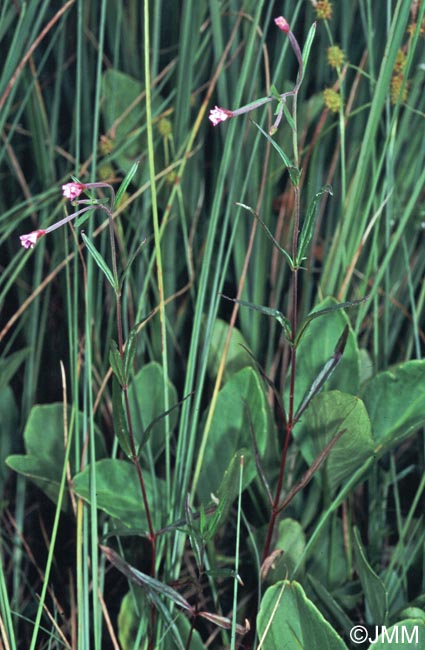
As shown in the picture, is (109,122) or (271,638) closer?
(271,638)

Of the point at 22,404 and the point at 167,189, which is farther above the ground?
the point at 167,189

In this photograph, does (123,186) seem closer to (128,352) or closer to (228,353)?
(128,352)

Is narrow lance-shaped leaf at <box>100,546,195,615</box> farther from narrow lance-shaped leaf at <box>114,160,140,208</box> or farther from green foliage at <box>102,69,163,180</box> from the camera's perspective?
green foliage at <box>102,69,163,180</box>

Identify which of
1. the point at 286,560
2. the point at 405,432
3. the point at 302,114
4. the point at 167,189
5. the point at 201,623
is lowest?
the point at 201,623

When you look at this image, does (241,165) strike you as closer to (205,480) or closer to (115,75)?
(115,75)

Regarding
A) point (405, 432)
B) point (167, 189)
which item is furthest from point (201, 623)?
point (167, 189)

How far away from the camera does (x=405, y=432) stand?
27.9 inches

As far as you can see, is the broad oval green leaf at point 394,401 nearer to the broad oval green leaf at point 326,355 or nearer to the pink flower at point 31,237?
the broad oval green leaf at point 326,355

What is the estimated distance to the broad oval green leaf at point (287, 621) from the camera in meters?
0.62

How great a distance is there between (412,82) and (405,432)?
1.46 feet

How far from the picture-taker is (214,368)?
896mm

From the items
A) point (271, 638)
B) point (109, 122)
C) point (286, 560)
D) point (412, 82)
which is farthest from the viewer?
point (109, 122)

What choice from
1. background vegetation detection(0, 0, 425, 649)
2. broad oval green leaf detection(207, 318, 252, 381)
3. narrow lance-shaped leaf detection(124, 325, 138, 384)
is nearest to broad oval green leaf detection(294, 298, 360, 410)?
background vegetation detection(0, 0, 425, 649)

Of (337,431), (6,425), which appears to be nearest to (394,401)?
(337,431)
